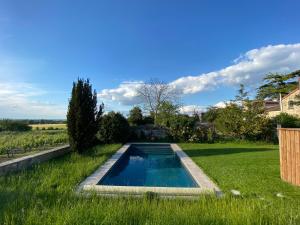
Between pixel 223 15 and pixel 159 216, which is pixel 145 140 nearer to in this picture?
pixel 223 15

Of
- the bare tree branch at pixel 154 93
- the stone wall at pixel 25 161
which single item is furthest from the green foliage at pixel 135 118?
the stone wall at pixel 25 161

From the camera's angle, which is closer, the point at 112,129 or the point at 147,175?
the point at 147,175

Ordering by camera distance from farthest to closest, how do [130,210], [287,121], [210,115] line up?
[210,115]
[287,121]
[130,210]

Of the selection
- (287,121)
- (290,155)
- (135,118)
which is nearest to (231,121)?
(287,121)

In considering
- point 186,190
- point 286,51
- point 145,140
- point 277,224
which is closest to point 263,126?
point 286,51

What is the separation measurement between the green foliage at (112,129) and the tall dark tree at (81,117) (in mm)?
4468

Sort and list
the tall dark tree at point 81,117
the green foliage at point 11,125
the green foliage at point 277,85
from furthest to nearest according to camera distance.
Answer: the green foliage at point 277,85
the green foliage at point 11,125
the tall dark tree at point 81,117

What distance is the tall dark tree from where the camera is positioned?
12.0m

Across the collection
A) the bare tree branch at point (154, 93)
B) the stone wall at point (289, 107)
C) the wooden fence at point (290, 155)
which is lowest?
the wooden fence at point (290, 155)

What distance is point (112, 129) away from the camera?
1727 cm

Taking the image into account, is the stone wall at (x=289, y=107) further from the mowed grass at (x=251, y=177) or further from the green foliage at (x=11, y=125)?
the green foliage at (x=11, y=125)

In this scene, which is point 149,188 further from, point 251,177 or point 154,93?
point 154,93

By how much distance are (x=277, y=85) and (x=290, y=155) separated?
125 ft

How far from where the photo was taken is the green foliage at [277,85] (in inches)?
1481
